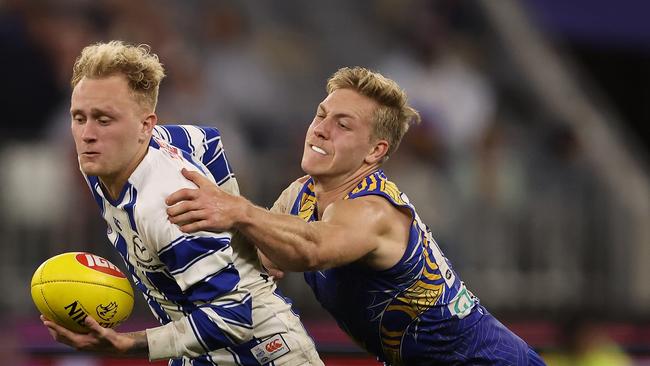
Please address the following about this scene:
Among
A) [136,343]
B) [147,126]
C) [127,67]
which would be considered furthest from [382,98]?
[136,343]

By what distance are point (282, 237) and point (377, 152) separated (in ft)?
2.93

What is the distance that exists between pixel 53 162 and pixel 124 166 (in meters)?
4.80

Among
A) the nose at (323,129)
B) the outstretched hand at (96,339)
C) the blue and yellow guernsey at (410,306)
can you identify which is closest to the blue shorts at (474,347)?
the blue and yellow guernsey at (410,306)

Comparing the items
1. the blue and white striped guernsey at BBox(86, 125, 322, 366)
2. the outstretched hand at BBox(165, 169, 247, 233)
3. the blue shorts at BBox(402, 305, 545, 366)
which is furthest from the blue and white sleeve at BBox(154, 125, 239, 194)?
the blue shorts at BBox(402, 305, 545, 366)

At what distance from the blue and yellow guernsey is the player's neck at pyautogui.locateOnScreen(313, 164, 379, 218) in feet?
0.15

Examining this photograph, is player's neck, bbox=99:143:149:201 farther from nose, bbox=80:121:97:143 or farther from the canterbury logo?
the canterbury logo

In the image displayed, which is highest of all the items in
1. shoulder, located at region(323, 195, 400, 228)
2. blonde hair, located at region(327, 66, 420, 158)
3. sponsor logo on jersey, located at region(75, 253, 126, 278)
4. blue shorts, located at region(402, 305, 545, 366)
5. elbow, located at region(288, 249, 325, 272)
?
blonde hair, located at region(327, 66, 420, 158)

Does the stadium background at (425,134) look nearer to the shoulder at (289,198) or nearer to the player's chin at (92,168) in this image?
the shoulder at (289,198)

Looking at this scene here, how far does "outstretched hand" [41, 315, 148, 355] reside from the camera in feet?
18.3

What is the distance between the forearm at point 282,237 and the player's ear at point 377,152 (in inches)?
27.1

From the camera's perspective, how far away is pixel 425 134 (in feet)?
36.8

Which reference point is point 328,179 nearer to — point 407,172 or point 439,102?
point 407,172

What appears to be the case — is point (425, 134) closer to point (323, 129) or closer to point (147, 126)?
point (323, 129)

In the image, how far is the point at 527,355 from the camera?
645cm
